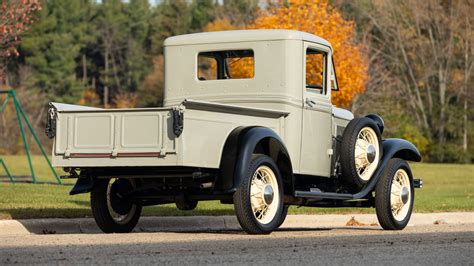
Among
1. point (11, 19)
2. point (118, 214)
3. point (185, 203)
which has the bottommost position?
point (118, 214)

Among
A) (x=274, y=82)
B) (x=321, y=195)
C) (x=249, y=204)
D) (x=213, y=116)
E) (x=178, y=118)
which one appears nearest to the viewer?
(x=178, y=118)

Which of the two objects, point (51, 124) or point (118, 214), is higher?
point (51, 124)

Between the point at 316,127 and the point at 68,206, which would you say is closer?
the point at 316,127

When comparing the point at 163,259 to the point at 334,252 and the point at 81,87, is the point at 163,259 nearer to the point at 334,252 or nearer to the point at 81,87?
the point at 334,252

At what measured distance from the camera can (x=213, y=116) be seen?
36.3 feet

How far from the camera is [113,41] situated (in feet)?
319

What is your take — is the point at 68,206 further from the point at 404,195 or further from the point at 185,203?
the point at 404,195

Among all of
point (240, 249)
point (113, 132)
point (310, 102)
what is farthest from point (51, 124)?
point (310, 102)

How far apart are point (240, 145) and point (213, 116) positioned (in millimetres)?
451

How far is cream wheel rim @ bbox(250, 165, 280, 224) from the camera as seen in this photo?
11.6m

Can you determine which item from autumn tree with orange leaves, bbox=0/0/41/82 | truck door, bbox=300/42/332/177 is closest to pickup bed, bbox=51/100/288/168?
truck door, bbox=300/42/332/177

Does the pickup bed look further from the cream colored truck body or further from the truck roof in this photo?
the truck roof

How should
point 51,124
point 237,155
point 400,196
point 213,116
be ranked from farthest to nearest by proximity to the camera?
point 400,196
point 51,124
point 237,155
point 213,116

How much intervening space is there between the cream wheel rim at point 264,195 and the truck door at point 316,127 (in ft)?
2.89
